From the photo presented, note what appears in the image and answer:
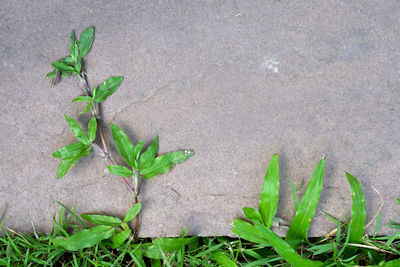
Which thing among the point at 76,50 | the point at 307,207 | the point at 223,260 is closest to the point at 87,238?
the point at 223,260

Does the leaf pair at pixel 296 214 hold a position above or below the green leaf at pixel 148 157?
below

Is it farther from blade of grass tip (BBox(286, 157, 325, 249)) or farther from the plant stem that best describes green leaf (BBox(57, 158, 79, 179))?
blade of grass tip (BBox(286, 157, 325, 249))

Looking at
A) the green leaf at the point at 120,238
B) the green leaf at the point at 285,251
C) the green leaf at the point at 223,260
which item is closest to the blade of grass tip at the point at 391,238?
the green leaf at the point at 285,251

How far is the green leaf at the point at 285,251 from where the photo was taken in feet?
4.46

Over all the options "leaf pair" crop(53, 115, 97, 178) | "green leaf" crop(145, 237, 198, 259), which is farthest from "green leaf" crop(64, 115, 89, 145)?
"green leaf" crop(145, 237, 198, 259)

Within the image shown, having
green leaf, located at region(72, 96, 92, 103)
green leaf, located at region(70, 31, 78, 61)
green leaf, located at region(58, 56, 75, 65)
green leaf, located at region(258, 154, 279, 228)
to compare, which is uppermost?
green leaf, located at region(70, 31, 78, 61)

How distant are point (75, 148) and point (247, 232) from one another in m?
0.75

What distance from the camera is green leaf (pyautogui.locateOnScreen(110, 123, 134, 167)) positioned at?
147cm

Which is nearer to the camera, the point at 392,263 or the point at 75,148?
the point at 392,263

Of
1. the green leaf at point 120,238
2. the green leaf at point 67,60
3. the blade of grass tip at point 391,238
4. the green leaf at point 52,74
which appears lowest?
the green leaf at point 120,238

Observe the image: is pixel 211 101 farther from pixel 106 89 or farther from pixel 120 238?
pixel 120 238

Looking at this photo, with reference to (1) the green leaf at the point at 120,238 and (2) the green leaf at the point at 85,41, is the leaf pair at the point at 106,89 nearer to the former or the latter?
(2) the green leaf at the point at 85,41

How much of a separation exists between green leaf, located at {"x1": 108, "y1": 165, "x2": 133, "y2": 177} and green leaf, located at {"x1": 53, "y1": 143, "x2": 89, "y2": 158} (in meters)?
0.14

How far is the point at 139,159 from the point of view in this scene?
1.48 meters
